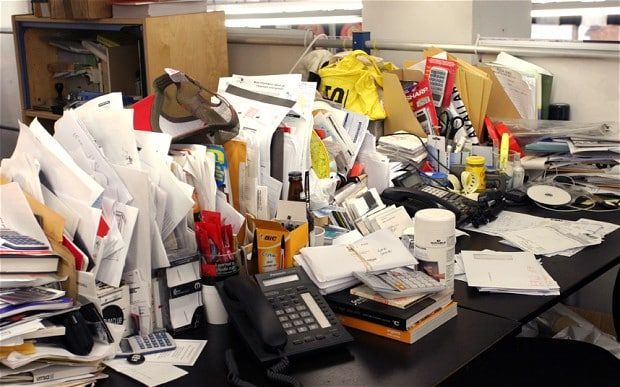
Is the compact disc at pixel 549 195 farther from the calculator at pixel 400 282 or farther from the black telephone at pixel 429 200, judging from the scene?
the calculator at pixel 400 282

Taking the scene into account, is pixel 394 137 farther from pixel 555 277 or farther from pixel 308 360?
pixel 308 360

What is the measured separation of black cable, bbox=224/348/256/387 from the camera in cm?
133

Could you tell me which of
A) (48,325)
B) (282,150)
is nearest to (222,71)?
(282,150)

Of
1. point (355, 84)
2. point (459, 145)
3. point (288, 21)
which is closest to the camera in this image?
point (459, 145)

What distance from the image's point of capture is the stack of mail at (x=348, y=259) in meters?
1.61

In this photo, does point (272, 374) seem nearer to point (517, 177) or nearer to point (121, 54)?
point (517, 177)

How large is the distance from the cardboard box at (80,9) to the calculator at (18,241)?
2.18m

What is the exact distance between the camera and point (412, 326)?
1497 mm

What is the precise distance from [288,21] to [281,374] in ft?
10.6

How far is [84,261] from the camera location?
140 cm

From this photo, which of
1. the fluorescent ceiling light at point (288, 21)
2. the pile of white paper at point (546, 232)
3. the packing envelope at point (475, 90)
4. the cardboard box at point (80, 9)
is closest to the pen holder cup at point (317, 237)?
the pile of white paper at point (546, 232)

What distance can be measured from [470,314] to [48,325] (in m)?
0.84

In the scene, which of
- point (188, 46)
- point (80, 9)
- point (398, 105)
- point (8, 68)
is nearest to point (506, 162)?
point (398, 105)

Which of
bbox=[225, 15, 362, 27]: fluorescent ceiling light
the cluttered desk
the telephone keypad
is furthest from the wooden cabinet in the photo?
the telephone keypad
